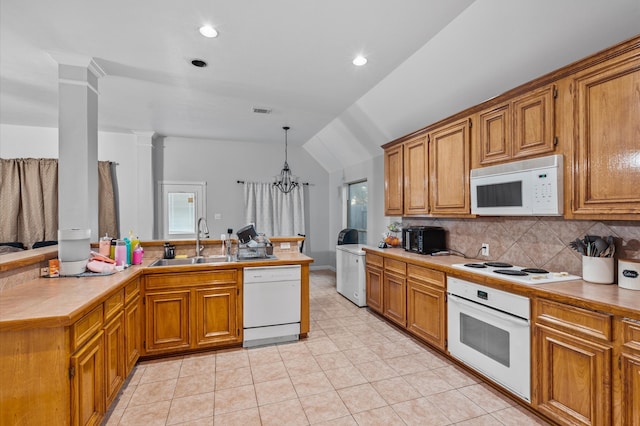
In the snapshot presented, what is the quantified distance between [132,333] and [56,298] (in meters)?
0.91

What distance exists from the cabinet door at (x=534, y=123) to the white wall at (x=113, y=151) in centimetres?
580

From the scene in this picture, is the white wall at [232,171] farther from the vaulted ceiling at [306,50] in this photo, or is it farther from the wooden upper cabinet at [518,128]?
the wooden upper cabinet at [518,128]

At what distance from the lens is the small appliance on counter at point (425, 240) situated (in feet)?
11.7

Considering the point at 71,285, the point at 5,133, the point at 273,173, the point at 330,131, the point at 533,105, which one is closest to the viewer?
the point at 71,285

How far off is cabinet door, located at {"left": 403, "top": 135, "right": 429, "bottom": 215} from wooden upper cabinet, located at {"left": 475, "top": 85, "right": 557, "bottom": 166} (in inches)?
29.9

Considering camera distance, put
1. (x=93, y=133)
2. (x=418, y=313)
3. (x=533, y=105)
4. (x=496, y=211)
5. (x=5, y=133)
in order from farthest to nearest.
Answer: (x=5, y=133)
(x=418, y=313)
(x=93, y=133)
(x=496, y=211)
(x=533, y=105)

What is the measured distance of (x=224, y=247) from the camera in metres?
3.60

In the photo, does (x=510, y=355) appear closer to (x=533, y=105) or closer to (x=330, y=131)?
(x=533, y=105)

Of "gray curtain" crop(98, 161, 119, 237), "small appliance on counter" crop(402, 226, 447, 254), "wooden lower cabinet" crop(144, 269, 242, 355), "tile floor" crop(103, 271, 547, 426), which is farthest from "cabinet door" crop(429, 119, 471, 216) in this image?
"gray curtain" crop(98, 161, 119, 237)

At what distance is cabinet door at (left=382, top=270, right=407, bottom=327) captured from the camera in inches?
135

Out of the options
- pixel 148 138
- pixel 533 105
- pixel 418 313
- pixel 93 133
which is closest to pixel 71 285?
pixel 93 133

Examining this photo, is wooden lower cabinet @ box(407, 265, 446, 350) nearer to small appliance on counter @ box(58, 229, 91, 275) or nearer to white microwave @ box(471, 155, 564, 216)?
white microwave @ box(471, 155, 564, 216)

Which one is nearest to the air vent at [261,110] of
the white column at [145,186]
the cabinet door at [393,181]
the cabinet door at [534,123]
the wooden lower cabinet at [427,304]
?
the cabinet door at [393,181]

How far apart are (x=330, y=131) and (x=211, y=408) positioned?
173 inches
